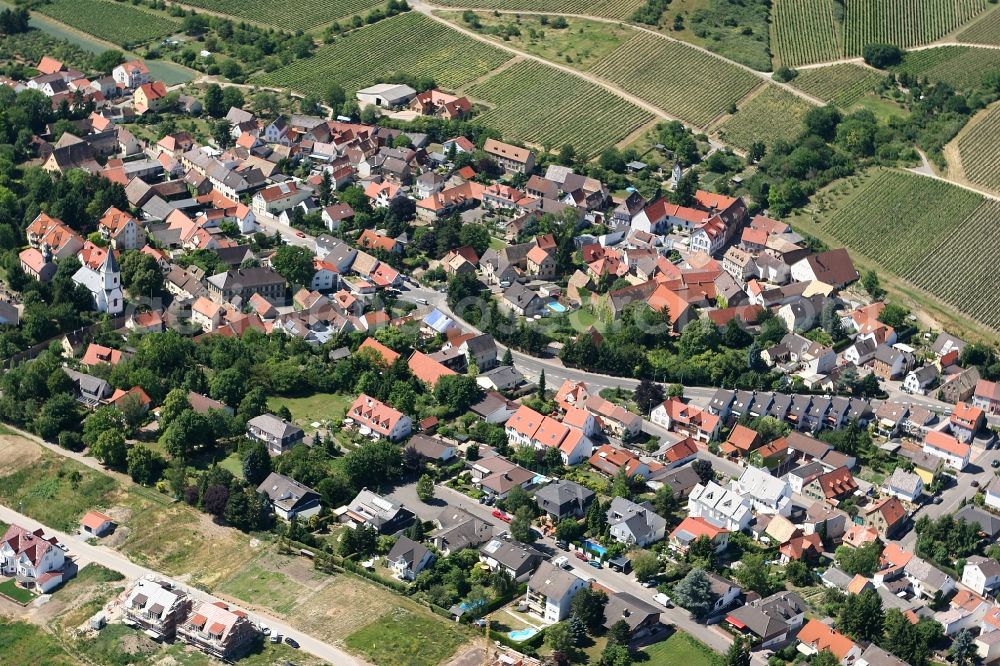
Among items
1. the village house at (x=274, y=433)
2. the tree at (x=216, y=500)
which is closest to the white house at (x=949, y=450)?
the village house at (x=274, y=433)

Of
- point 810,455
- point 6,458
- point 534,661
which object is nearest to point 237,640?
point 534,661

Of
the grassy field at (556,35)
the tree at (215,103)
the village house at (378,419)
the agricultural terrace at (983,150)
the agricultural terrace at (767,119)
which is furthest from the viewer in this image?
the grassy field at (556,35)

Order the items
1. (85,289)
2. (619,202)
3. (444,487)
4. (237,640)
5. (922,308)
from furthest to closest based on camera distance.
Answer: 1. (619,202)
2. (922,308)
3. (85,289)
4. (444,487)
5. (237,640)

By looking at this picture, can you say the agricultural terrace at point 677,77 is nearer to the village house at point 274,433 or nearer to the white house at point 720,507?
the white house at point 720,507

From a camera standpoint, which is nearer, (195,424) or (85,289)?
(195,424)

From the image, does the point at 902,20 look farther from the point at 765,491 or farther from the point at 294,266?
the point at 765,491

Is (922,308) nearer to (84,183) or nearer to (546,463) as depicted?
(546,463)
